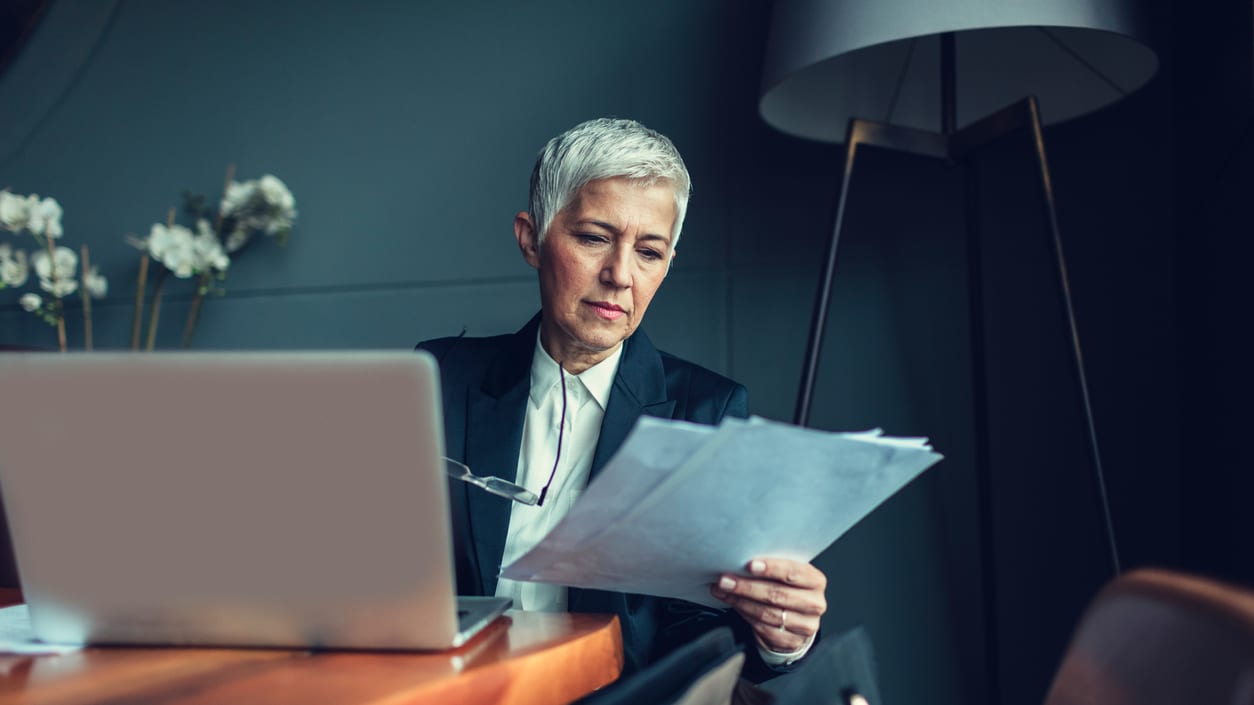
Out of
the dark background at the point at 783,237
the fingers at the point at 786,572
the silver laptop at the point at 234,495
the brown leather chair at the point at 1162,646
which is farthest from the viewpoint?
the dark background at the point at 783,237

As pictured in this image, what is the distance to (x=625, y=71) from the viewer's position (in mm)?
2348

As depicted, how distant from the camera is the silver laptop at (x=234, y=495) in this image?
659mm

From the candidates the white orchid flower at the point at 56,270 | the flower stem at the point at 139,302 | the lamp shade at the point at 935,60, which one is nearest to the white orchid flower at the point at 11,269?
the white orchid flower at the point at 56,270

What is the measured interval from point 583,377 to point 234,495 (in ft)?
3.13

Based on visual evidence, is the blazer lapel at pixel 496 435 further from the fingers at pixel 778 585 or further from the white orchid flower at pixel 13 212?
the white orchid flower at pixel 13 212

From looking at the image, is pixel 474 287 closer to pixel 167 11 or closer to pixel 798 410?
pixel 798 410

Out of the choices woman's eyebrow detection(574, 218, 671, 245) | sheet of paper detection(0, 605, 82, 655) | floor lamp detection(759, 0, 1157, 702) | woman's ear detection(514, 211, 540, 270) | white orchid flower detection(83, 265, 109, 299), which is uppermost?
floor lamp detection(759, 0, 1157, 702)

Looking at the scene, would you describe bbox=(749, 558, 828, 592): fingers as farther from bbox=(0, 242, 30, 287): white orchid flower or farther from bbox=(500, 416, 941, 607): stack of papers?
bbox=(0, 242, 30, 287): white orchid flower

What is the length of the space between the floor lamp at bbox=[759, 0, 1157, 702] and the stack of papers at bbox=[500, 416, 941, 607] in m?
0.74

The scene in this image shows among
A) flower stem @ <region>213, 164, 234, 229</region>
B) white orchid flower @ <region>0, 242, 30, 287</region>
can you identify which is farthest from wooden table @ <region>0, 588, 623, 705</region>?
white orchid flower @ <region>0, 242, 30, 287</region>

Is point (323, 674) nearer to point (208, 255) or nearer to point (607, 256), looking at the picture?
point (607, 256)

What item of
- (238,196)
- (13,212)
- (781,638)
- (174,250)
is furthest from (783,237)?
(13,212)

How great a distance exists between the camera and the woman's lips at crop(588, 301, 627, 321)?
156 centimetres

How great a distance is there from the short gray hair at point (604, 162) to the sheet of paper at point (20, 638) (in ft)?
3.18
